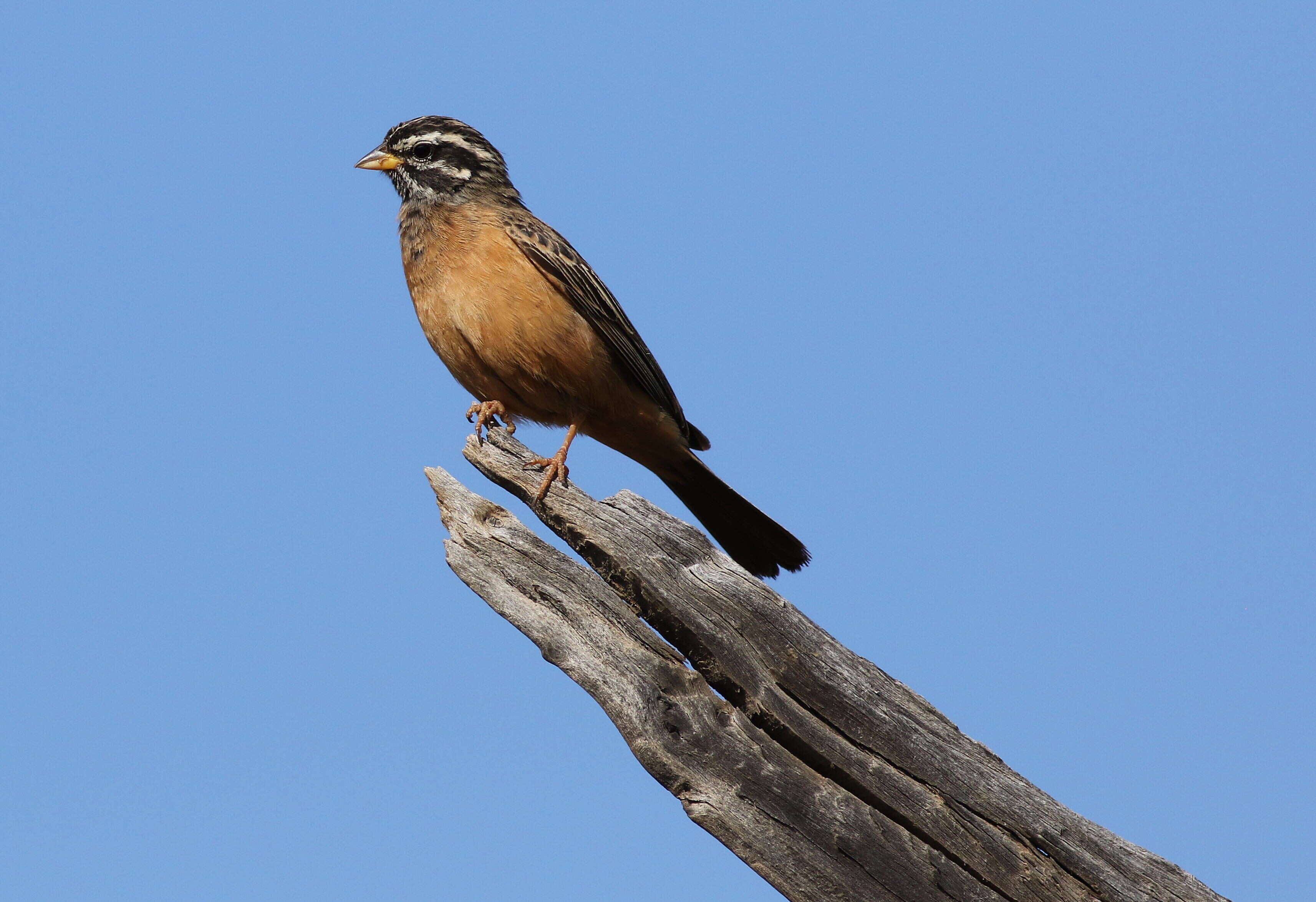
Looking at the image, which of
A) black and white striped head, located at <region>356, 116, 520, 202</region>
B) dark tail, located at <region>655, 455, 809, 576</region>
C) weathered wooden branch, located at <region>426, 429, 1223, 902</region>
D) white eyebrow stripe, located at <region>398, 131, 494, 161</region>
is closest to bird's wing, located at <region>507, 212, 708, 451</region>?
dark tail, located at <region>655, 455, 809, 576</region>

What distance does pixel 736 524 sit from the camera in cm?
742

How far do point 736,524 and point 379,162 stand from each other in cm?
360

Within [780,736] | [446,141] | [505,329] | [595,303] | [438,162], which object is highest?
[446,141]

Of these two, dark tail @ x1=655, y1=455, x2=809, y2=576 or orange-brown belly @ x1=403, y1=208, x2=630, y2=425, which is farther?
dark tail @ x1=655, y1=455, x2=809, y2=576

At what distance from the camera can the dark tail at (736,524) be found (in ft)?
23.6

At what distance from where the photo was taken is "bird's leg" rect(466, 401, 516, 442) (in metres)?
6.99

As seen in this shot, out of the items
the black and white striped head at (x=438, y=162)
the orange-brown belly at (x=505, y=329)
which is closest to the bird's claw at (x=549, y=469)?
the orange-brown belly at (x=505, y=329)

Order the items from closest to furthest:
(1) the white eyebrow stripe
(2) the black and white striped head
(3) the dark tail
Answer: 1. (3) the dark tail
2. (2) the black and white striped head
3. (1) the white eyebrow stripe

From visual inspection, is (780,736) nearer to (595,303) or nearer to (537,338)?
(537,338)

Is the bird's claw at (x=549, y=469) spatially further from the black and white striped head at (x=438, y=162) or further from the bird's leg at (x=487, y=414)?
the black and white striped head at (x=438, y=162)

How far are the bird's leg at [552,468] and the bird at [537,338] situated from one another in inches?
10.1

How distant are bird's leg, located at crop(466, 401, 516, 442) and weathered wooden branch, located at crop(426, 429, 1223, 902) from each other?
1396 millimetres

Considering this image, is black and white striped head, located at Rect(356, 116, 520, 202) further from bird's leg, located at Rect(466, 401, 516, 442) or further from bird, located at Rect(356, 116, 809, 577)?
bird's leg, located at Rect(466, 401, 516, 442)

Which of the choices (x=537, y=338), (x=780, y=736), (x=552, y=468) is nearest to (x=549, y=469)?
(x=552, y=468)
